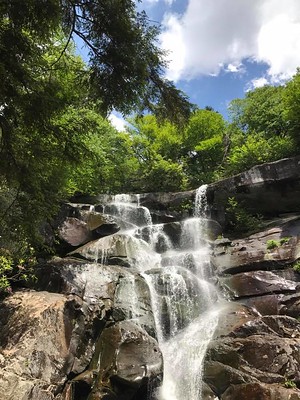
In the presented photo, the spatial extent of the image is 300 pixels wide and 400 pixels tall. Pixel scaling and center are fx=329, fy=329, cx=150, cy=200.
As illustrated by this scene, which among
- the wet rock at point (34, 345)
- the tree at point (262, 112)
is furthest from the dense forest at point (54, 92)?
the tree at point (262, 112)

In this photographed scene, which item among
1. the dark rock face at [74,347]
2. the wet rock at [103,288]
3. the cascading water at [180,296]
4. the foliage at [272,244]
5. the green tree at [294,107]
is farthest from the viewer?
the green tree at [294,107]

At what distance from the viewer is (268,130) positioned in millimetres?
28562

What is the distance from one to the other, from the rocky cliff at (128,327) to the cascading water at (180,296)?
1.00 feet

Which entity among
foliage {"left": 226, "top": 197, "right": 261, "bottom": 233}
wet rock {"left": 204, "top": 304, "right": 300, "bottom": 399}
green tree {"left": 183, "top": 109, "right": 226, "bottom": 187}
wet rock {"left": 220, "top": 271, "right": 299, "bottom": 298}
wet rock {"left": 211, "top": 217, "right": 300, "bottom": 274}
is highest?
green tree {"left": 183, "top": 109, "right": 226, "bottom": 187}

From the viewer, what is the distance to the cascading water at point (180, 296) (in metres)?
8.39

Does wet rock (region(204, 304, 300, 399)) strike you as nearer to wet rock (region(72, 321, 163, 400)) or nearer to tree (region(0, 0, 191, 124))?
wet rock (region(72, 321, 163, 400))

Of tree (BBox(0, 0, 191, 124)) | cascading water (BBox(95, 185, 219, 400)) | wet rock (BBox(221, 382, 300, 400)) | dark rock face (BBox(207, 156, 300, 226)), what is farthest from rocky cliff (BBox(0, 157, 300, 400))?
tree (BBox(0, 0, 191, 124))

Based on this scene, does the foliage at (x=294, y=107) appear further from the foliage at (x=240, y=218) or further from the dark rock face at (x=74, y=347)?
the dark rock face at (x=74, y=347)

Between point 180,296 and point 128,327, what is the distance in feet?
10.3

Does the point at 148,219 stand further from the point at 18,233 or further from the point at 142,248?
the point at 18,233

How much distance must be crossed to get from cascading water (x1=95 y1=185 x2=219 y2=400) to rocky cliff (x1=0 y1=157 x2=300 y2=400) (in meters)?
0.30

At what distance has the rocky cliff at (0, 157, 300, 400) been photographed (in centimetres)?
689

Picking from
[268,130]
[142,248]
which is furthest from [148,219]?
[268,130]

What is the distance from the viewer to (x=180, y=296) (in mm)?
10969
